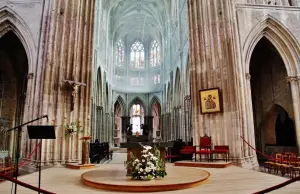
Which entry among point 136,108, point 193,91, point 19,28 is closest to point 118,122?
point 136,108

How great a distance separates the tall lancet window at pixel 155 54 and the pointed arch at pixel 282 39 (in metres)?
25.7

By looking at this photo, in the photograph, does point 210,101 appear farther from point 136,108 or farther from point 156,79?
point 136,108

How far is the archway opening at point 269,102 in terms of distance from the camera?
55.3ft

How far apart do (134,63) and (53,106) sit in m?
29.6

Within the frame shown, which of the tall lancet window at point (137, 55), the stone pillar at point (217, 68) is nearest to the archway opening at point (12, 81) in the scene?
the stone pillar at point (217, 68)

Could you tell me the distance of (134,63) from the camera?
4016cm

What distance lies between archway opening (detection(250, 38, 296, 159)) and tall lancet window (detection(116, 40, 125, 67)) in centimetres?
2429

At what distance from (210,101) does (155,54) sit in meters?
28.7

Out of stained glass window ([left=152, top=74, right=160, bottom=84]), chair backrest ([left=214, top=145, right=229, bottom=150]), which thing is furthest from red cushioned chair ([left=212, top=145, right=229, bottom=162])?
stained glass window ([left=152, top=74, right=160, bottom=84])

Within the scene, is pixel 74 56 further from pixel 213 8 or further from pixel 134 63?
pixel 134 63

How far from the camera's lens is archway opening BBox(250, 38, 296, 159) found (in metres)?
16.8

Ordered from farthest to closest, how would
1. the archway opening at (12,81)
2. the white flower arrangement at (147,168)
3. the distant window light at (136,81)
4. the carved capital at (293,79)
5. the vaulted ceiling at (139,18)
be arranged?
the distant window light at (136,81), the vaulted ceiling at (139,18), the archway opening at (12,81), the carved capital at (293,79), the white flower arrangement at (147,168)

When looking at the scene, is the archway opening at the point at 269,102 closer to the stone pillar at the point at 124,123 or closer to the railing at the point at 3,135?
the railing at the point at 3,135

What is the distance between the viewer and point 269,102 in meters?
17.6
